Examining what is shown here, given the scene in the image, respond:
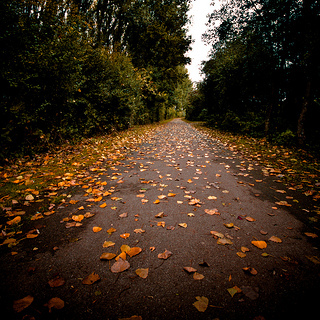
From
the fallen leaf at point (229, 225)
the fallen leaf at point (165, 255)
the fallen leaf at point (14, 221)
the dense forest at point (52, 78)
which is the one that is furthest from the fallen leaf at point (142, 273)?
the dense forest at point (52, 78)

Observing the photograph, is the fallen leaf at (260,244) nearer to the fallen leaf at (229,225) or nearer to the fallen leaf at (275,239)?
the fallen leaf at (275,239)

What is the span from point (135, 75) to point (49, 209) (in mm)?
13133

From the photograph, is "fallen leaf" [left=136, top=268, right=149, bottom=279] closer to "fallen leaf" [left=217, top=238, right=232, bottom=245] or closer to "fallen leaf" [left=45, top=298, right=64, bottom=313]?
"fallen leaf" [left=45, top=298, right=64, bottom=313]

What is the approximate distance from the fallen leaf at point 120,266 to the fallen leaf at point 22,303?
2.18 ft

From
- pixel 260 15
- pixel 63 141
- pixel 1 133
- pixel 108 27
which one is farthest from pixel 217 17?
pixel 1 133

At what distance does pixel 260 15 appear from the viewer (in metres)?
8.27

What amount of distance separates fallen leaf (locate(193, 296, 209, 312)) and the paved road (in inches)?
1.2

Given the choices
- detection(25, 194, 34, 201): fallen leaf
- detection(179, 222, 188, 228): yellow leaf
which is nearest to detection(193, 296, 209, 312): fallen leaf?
detection(179, 222, 188, 228): yellow leaf

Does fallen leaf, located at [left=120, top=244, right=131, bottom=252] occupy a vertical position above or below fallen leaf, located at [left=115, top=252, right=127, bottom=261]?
above

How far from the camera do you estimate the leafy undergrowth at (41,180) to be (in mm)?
2527

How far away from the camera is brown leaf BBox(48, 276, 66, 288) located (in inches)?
58.5

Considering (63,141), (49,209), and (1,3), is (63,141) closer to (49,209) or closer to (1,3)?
(1,3)

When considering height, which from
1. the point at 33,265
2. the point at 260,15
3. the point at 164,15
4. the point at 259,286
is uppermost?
the point at 164,15

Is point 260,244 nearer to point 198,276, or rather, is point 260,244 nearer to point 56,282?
point 198,276
